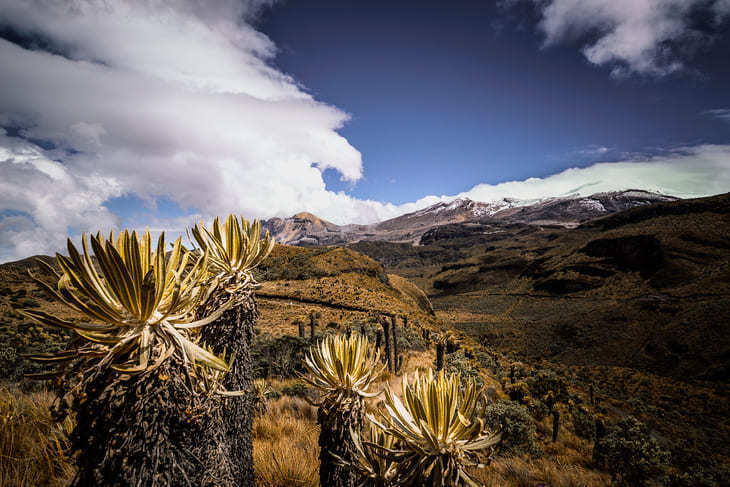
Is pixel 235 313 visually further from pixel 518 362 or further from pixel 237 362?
pixel 518 362

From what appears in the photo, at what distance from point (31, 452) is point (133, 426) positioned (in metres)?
3.21

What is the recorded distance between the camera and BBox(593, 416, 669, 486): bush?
7.12m

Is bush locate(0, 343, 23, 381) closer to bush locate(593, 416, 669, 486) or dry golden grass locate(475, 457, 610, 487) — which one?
dry golden grass locate(475, 457, 610, 487)

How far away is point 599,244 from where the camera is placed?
201 feet

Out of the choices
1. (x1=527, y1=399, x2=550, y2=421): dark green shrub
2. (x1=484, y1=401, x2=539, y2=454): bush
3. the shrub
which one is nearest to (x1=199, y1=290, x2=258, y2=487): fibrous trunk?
(x1=484, y1=401, x2=539, y2=454): bush

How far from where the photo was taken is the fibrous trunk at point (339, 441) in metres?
2.88

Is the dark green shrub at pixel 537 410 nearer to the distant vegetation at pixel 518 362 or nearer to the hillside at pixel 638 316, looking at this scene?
the distant vegetation at pixel 518 362

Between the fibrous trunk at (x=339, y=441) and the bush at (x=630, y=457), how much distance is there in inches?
305

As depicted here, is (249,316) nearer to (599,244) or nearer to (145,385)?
(145,385)

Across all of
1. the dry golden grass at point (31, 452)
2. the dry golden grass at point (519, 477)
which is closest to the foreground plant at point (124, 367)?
the dry golden grass at point (31, 452)

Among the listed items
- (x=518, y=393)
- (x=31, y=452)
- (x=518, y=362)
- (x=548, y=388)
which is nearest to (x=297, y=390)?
(x=31, y=452)

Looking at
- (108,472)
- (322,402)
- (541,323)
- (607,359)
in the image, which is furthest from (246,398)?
(541,323)

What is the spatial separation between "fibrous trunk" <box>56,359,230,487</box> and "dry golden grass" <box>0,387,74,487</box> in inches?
73.4

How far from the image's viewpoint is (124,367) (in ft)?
5.29
